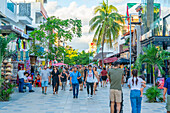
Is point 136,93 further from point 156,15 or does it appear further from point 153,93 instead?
point 156,15

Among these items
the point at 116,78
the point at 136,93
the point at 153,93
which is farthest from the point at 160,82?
the point at 136,93

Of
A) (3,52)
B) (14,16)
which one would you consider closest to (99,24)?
(14,16)

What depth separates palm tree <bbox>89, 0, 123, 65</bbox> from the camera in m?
40.6

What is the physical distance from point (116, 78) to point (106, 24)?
3125 centimetres

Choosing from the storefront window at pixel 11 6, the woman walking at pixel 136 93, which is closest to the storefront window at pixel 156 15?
the storefront window at pixel 11 6

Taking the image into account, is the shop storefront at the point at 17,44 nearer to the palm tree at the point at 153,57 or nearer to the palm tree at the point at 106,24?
the palm tree at the point at 153,57

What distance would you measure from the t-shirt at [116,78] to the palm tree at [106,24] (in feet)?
101

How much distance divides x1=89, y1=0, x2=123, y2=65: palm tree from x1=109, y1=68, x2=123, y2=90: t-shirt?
101 feet

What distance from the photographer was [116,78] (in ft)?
31.3

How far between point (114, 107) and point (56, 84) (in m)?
9.43

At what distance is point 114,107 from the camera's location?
9.63 m

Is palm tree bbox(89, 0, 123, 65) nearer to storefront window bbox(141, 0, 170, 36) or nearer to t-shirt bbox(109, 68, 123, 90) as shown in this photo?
storefront window bbox(141, 0, 170, 36)

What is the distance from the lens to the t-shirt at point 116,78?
951 centimetres

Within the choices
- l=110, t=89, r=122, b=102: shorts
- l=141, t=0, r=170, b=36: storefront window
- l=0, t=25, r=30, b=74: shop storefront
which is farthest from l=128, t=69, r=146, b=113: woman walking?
l=141, t=0, r=170, b=36: storefront window
